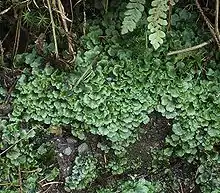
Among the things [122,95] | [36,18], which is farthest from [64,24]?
[122,95]

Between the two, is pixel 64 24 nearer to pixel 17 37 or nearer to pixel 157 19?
pixel 17 37

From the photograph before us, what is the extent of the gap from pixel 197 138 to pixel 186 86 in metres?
0.26

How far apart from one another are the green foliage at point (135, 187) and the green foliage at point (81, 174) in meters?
0.09

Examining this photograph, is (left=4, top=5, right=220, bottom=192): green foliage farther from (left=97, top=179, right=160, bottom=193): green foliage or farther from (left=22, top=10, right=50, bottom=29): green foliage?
(left=22, top=10, right=50, bottom=29): green foliage

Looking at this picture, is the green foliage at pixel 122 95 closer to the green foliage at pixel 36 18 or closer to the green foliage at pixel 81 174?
the green foliage at pixel 81 174

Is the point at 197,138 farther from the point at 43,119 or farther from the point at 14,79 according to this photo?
the point at 14,79

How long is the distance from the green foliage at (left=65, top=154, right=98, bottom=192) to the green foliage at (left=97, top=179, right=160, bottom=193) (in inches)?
3.6

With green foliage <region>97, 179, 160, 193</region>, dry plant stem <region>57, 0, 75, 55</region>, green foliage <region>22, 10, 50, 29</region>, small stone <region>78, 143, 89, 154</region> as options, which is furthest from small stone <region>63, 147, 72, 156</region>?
green foliage <region>22, 10, 50, 29</region>

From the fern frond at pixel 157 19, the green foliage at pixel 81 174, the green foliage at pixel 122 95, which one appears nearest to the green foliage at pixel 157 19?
the fern frond at pixel 157 19

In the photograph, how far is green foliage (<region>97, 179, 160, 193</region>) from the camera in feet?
8.38

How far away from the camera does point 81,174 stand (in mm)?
2596

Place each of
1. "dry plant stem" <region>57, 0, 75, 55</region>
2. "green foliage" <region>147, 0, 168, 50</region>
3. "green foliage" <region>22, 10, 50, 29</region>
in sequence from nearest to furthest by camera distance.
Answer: "green foliage" <region>147, 0, 168, 50</region>
"dry plant stem" <region>57, 0, 75, 55</region>
"green foliage" <region>22, 10, 50, 29</region>

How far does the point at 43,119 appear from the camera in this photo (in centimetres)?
259

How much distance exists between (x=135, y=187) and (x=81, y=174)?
0.91ft
